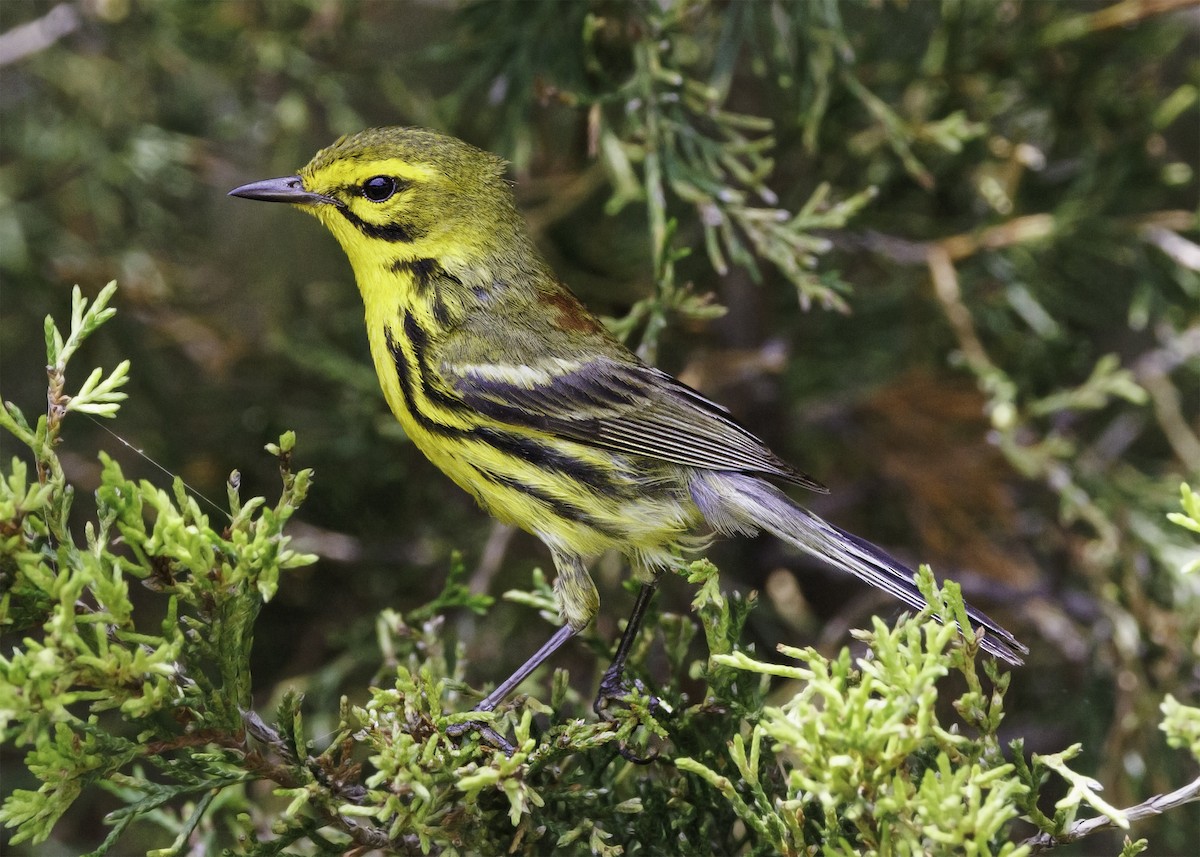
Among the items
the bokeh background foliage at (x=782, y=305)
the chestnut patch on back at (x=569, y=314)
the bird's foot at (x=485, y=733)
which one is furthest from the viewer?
the bokeh background foliage at (x=782, y=305)

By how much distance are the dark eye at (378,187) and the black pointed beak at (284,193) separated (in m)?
0.08

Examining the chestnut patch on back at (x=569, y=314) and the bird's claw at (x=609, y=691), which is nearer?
the bird's claw at (x=609, y=691)

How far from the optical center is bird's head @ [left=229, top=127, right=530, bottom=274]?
2.59m

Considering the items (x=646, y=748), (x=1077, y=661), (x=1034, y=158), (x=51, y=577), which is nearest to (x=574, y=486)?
(x=646, y=748)

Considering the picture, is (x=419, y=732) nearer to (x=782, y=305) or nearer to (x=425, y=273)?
(x=425, y=273)

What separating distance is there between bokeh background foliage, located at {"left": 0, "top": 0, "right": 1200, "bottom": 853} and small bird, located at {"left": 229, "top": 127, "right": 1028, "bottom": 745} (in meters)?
0.44

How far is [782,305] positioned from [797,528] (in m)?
1.54

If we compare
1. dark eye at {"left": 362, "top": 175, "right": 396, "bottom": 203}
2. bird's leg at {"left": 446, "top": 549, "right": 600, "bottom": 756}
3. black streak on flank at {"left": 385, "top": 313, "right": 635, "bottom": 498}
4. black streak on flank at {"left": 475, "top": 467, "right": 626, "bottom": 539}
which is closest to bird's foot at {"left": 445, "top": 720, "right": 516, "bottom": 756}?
bird's leg at {"left": 446, "top": 549, "right": 600, "bottom": 756}

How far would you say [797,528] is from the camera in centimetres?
245

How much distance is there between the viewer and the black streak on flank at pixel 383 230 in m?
2.64

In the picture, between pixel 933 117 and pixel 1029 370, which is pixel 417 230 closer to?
pixel 933 117

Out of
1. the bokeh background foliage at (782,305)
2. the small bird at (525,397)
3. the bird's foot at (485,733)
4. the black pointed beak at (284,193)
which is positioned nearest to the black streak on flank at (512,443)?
the small bird at (525,397)

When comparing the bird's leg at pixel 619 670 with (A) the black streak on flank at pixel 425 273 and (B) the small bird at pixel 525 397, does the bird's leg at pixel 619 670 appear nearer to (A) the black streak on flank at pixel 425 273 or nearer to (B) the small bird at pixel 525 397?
(B) the small bird at pixel 525 397

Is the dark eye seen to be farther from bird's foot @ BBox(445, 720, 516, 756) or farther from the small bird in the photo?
bird's foot @ BBox(445, 720, 516, 756)
